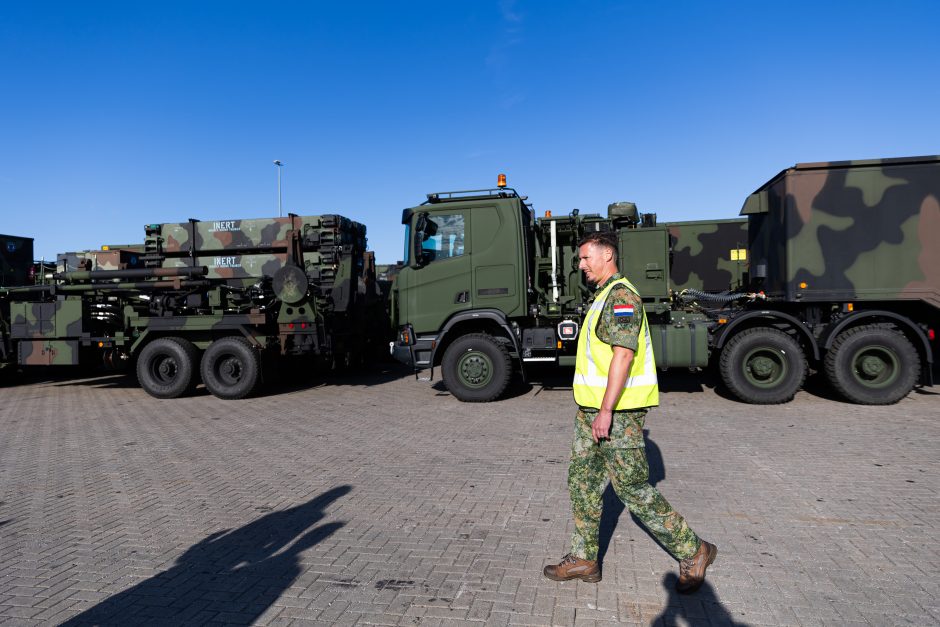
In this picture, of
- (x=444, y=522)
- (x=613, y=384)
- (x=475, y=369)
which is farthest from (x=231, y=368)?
(x=613, y=384)

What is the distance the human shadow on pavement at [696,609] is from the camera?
2.60 metres

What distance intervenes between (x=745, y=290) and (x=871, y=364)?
2186 mm

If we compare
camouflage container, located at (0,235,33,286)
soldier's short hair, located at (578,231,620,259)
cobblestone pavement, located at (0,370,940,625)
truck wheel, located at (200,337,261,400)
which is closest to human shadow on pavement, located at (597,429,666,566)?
cobblestone pavement, located at (0,370,940,625)

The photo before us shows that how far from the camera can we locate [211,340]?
963 centimetres

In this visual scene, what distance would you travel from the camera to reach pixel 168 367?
31.6 ft

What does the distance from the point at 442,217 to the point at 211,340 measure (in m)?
4.55

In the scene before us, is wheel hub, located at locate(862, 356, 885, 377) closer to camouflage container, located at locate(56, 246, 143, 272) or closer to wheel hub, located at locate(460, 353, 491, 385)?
wheel hub, located at locate(460, 353, 491, 385)

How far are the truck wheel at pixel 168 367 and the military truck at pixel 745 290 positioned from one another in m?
3.69

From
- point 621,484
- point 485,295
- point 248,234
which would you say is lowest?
point 621,484

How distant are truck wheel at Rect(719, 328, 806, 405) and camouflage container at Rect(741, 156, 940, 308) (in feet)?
2.14

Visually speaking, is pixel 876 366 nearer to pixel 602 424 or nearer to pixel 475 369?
pixel 475 369

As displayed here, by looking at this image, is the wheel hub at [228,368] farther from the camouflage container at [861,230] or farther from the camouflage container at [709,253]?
the camouflage container at [709,253]

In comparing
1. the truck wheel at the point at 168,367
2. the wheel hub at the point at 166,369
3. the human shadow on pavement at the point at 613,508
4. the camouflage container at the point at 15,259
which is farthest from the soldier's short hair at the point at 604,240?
the camouflage container at the point at 15,259

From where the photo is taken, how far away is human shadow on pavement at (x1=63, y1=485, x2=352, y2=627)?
9.10 feet
